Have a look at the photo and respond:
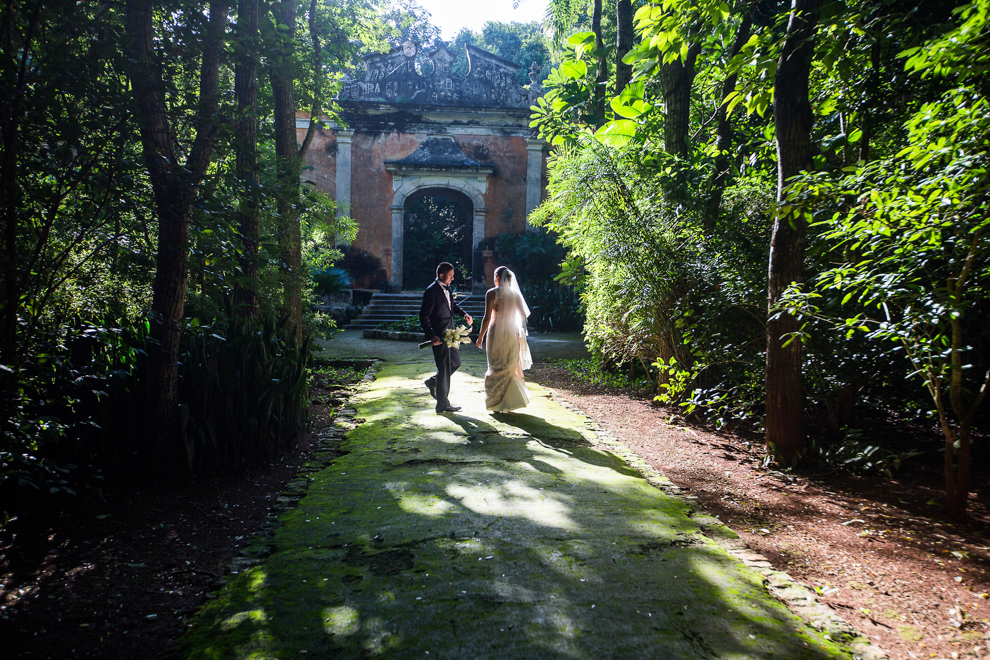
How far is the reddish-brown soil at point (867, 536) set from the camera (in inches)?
90.6

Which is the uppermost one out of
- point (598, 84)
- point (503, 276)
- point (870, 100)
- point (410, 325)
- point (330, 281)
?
point (598, 84)

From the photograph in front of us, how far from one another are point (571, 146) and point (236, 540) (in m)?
6.84

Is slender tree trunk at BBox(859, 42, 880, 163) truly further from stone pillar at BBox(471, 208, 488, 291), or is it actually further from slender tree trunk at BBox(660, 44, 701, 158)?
stone pillar at BBox(471, 208, 488, 291)

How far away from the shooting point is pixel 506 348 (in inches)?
232

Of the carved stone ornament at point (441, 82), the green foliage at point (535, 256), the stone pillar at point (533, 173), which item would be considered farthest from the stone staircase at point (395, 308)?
the carved stone ornament at point (441, 82)

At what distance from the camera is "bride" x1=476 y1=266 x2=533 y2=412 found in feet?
19.4

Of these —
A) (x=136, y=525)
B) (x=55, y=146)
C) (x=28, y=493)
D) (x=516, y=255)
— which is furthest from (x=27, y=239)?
(x=516, y=255)

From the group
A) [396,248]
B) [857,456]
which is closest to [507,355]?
[857,456]

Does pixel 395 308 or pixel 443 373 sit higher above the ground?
pixel 395 308

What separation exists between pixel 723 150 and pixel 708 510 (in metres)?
4.43

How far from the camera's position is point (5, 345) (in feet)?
8.33

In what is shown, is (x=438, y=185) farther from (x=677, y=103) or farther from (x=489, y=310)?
(x=489, y=310)

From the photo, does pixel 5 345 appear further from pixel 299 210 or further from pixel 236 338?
pixel 299 210

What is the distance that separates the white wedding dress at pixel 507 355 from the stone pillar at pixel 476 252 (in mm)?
10979
